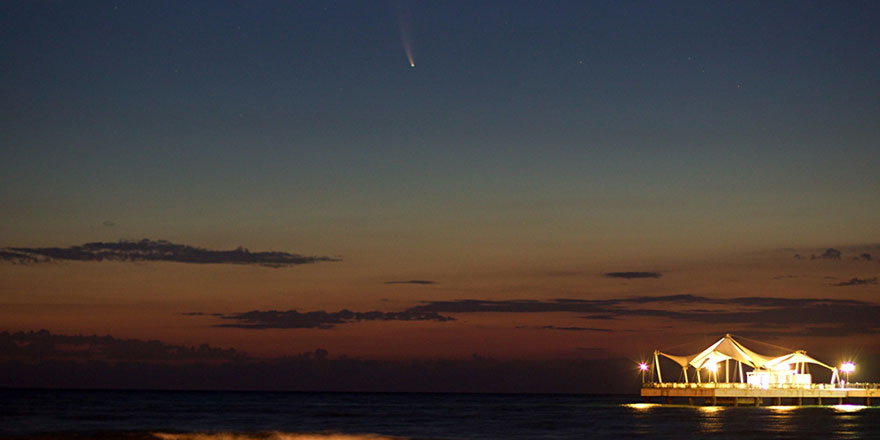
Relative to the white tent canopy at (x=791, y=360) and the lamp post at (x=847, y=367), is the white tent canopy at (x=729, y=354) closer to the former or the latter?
the white tent canopy at (x=791, y=360)

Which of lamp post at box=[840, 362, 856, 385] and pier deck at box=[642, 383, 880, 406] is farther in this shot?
lamp post at box=[840, 362, 856, 385]

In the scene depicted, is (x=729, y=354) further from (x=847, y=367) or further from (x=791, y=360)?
(x=847, y=367)

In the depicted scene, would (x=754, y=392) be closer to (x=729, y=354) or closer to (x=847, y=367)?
(x=729, y=354)

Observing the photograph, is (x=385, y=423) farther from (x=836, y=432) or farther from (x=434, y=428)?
(x=836, y=432)

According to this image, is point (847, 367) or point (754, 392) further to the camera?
point (847, 367)

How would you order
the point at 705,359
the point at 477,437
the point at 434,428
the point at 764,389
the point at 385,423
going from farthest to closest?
the point at 705,359 → the point at 764,389 → the point at 385,423 → the point at 434,428 → the point at 477,437

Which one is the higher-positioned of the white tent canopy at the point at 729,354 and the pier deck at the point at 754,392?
the white tent canopy at the point at 729,354

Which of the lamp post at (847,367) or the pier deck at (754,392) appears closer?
the pier deck at (754,392)

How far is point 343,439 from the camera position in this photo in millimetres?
59469

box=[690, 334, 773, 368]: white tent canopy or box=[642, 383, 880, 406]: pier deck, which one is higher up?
box=[690, 334, 773, 368]: white tent canopy

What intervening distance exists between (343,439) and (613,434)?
25141 millimetres

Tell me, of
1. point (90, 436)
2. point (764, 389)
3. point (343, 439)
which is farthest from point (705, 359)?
point (90, 436)

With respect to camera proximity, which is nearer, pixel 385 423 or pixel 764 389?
pixel 385 423

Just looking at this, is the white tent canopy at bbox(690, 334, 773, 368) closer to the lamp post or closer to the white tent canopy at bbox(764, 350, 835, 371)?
the white tent canopy at bbox(764, 350, 835, 371)
